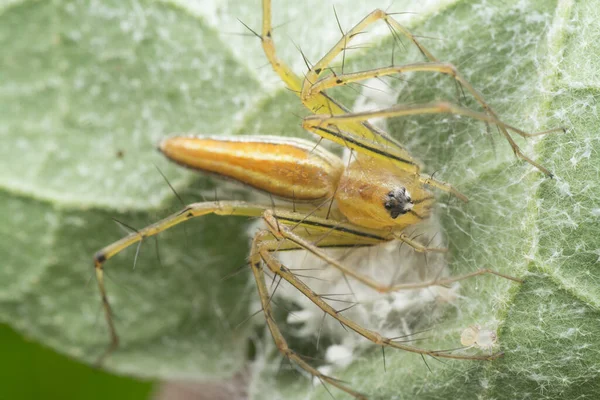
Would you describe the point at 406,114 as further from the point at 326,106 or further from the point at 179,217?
the point at 179,217

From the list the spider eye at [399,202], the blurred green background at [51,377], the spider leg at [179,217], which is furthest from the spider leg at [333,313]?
the blurred green background at [51,377]

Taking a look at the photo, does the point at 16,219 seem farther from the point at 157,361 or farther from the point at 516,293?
the point at 516,293

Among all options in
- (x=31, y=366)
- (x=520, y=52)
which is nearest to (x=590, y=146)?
(x=520, y=52)

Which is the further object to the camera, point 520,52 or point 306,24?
point 306,24

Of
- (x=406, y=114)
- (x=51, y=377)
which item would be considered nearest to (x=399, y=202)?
(x=406, y=114)

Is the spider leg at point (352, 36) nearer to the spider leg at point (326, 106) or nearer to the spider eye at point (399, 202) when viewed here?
the spider leg at point (326, 106)

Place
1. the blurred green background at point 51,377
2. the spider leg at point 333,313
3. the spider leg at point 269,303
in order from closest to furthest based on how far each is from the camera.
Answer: the spider leg at point 333,313
the spider leg at point 269,303
the blurred green background at point 51,377
